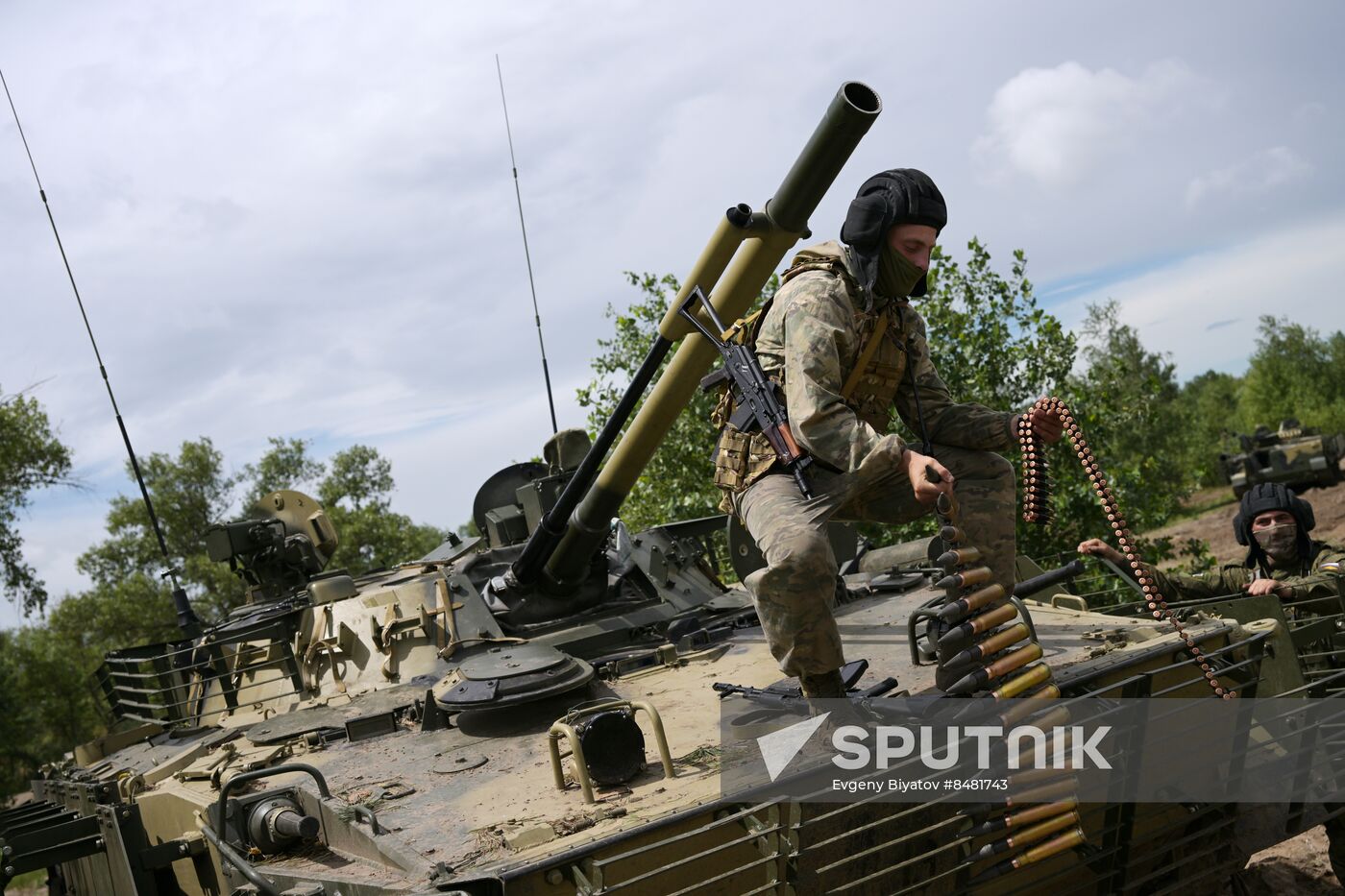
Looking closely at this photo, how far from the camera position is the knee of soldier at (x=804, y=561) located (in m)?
4.01

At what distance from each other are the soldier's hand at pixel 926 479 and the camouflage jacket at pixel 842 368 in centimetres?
9

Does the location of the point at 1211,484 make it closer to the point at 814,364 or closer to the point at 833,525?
the point at 833,525

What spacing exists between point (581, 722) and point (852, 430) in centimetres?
135

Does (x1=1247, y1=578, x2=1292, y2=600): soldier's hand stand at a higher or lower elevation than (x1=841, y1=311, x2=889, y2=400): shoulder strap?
lower

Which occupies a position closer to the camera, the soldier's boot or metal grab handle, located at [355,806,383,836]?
metal grab handle, located at [355,806,383,836]

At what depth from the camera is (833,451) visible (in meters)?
3.95

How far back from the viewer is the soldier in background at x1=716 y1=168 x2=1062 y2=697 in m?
4.01

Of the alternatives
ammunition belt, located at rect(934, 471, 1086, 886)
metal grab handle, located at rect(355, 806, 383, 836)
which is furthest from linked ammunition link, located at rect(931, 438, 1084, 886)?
metal grab handle, located at rect(355, 806, 383, 836)

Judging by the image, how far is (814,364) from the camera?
4070mm

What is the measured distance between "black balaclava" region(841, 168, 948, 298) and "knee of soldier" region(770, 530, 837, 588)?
3.24 feet

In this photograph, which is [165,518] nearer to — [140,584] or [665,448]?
[140,584]

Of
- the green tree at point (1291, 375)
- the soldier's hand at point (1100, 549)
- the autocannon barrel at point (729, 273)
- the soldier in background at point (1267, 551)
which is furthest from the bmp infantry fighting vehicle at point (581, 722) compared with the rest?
the green tree at point (1291, 375)

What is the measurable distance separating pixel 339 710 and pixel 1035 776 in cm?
329

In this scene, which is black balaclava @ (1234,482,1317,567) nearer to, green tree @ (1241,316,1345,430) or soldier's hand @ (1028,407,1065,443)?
soldier's hand @ (1028,407,1065,443)
